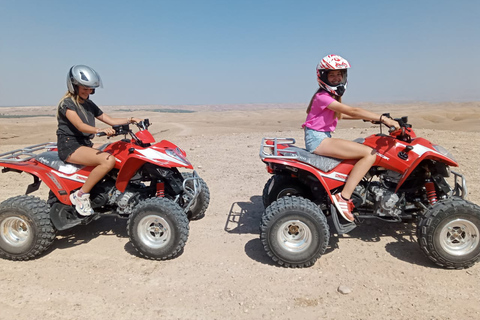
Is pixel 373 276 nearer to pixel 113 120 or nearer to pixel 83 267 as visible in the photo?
pixel 83 267

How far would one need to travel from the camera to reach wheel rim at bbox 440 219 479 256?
4.02m

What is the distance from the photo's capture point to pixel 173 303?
3.56 meters

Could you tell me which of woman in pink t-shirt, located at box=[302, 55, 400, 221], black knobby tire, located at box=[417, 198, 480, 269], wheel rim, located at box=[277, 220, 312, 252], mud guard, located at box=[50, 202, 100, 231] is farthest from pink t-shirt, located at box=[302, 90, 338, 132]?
mud guard, located at box=[50, 202, 100, 231]

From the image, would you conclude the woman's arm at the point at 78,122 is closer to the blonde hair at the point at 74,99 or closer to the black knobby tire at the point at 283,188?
the blonde hair at the point at 74,99

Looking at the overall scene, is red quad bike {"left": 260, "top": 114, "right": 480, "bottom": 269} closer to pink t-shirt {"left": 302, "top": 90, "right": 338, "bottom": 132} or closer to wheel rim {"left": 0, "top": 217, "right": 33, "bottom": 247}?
pink t-shirt {"left": 302, "top": 90, "right": 338, "bottom": 132}

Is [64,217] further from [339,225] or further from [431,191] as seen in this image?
[431,191]

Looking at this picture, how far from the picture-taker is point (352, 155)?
14.2ft

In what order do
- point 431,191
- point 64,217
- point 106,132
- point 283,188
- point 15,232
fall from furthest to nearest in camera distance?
1. point 283,188
2. point 64,217
3. point 15,232
4. point 431,191
5. point 106,132

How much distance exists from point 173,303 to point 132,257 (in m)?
1.29

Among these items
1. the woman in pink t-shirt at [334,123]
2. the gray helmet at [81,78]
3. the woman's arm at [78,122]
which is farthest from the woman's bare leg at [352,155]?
the gray helmet at [81,78]

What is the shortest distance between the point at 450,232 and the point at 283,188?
7.44 feet

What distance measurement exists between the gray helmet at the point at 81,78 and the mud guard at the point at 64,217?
62.8 inches

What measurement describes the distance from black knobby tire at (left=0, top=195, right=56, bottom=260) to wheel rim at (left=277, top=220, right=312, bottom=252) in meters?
3.05

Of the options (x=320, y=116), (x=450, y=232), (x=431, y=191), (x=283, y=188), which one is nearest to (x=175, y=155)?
(x=283, y=188)
